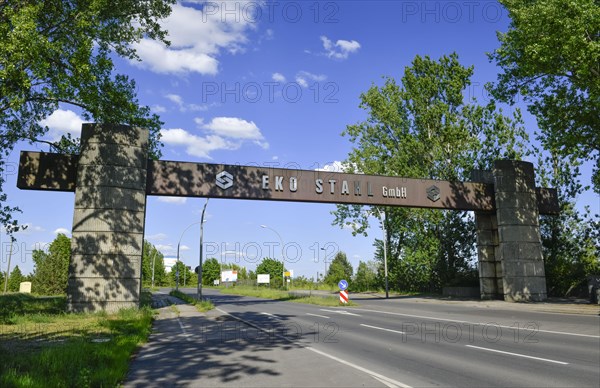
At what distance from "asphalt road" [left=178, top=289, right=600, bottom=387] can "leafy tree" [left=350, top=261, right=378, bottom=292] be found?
31442 millimetres

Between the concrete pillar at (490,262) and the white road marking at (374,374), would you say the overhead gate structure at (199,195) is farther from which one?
the white road marking at (374,374)

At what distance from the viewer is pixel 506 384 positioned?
645cm

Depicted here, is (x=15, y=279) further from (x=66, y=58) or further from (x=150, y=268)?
(x=66, y=58)

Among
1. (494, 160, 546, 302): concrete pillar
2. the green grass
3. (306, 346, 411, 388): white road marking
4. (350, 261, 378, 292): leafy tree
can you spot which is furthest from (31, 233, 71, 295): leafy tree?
(306, 346, 411, 388): white road marking

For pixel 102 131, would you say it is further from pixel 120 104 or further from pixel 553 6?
pixel 553 6

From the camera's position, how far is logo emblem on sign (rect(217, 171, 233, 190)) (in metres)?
20.7

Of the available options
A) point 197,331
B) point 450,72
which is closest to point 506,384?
point 197,331

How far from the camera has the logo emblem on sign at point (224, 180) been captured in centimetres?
2073

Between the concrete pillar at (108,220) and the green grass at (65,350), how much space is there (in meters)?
2.54

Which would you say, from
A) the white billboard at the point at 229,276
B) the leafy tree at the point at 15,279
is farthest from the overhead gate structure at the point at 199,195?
the white billboard at the point at 229,276

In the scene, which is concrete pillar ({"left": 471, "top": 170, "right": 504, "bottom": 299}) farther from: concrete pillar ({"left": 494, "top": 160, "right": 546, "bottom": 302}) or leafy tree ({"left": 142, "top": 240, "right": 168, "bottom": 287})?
leafy tree ({"left": 142, "top": 240, "right": 168, "bottom": 287})

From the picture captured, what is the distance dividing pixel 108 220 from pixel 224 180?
5533mm

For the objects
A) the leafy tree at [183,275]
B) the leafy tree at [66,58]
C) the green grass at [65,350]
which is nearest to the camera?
the green grass at [65,350]

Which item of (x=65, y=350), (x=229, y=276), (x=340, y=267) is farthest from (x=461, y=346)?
(x=229, y=276)
